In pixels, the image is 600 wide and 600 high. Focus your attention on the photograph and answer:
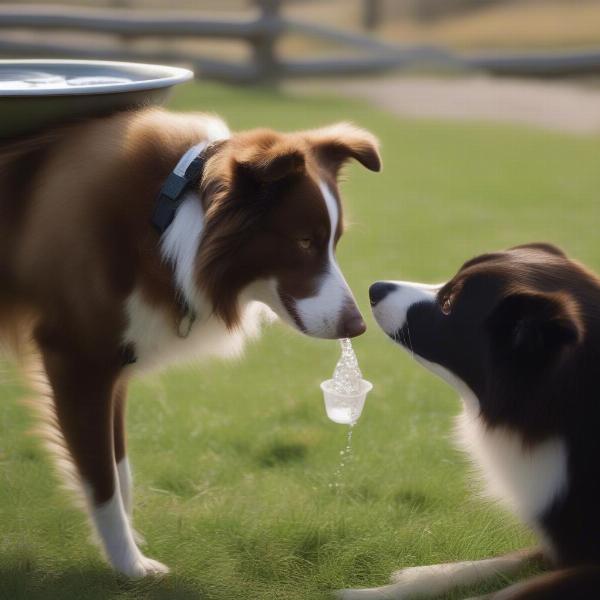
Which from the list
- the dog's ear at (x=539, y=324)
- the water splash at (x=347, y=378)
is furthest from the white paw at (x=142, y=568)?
the dog's ear at (x=539, y=324)

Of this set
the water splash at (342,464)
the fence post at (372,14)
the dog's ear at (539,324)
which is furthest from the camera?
the fence post at (372,14)

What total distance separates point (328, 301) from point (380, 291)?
36 cm

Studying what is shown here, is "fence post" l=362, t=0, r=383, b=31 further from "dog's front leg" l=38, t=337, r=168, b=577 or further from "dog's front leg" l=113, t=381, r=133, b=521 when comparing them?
"dog's front leg" l=38, t=337, r=168, b=577

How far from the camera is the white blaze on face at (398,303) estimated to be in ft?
10.4

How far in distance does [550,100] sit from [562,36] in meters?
5.34

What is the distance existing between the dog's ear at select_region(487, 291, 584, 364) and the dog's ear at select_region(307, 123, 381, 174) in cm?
79

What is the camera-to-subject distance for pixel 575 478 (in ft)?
9.30

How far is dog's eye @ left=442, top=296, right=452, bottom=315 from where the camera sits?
306 cm

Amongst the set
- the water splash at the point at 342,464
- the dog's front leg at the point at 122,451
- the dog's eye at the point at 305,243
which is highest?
the dog's eye at the point at 305,243

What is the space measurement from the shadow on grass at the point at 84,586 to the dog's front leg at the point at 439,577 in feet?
1.92

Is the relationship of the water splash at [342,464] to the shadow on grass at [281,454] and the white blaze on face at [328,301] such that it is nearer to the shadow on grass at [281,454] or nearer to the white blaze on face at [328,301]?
the shadow on grass at [281,454]

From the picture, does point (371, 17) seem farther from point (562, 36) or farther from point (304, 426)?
point (304, 426)

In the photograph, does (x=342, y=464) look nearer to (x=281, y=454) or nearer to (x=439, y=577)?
(x=281, y=454)

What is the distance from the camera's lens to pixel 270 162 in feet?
8.92
